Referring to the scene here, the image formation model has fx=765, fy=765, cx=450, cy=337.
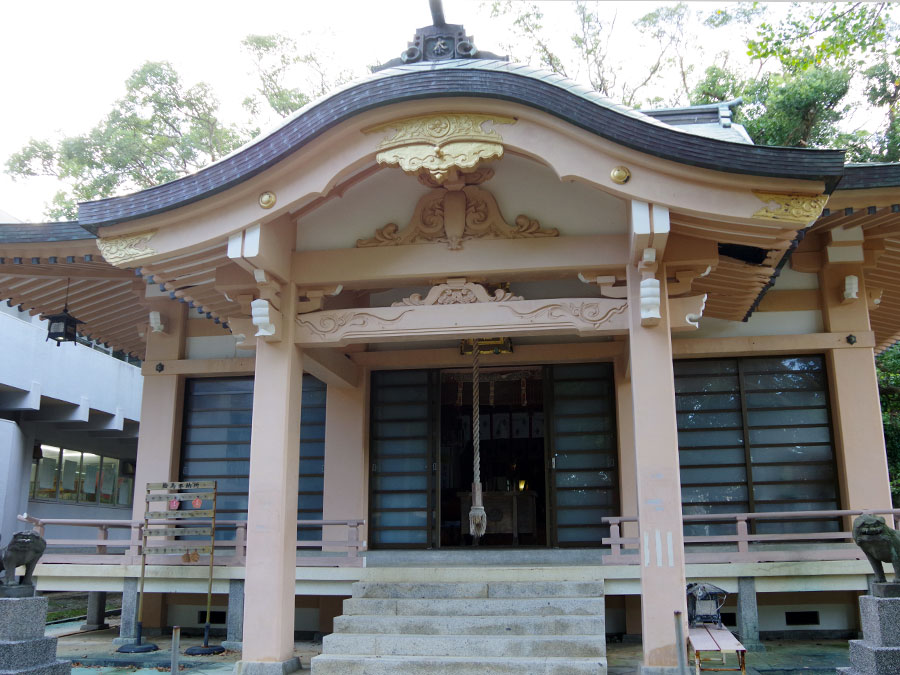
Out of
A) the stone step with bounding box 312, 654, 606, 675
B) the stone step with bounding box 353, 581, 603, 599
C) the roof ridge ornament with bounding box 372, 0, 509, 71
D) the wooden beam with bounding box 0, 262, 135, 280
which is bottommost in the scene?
the stone step with bounding box 312, 654, 606, 675

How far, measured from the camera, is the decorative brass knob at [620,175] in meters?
6.10

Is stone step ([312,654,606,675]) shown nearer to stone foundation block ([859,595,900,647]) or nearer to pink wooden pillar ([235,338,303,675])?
pink wooden pillar ([235,338,303,675])

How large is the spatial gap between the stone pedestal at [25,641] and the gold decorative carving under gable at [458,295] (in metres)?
3.78

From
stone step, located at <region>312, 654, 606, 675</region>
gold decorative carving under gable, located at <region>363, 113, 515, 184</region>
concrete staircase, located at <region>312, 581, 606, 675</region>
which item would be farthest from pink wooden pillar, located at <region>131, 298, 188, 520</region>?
gold decorative carving under gable, located at <region>363, 113, 515, 184</region>

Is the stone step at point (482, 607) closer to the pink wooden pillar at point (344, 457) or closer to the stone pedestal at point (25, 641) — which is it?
the pink wooden pillar at point (344, 457)

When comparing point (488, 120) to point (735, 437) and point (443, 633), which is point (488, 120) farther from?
point (735, 437)


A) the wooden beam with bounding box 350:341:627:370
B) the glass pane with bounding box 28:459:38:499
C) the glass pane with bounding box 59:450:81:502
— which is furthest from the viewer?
the glass pane with bounding box 59:450:81:502

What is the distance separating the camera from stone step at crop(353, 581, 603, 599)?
23.4ft

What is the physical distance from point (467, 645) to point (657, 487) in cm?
206

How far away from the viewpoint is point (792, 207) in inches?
231

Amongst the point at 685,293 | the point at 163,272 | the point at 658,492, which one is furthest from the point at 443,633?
the point at 163,272

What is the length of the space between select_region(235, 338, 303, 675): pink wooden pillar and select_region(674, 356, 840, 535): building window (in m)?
4.76

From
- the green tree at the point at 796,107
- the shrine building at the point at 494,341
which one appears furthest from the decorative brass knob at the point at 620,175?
the green tree at the point at 796,107

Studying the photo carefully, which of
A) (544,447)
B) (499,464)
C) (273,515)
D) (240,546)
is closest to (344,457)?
(240,546)
